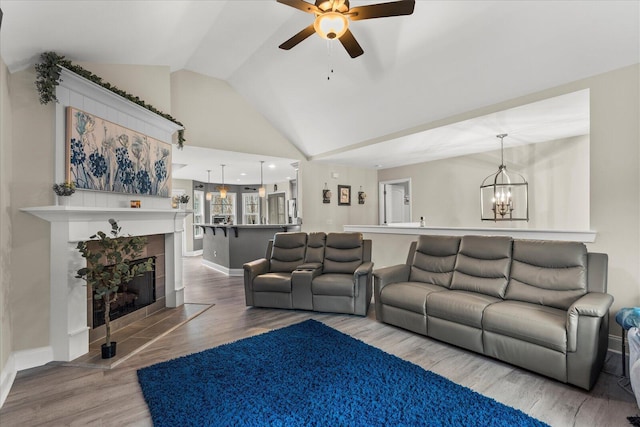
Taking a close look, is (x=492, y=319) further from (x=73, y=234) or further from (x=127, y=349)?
(x=73, y=234)

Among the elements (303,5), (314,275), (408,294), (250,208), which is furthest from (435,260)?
(250,208)

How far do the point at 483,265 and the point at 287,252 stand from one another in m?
2.58

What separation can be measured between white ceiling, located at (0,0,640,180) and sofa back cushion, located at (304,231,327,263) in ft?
6.51

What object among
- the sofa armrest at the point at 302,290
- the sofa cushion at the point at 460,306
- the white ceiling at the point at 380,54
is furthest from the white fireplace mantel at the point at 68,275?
the sofa cushion at the point at 460,306

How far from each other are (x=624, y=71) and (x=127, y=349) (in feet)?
17.3

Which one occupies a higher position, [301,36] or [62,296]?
[301,36]

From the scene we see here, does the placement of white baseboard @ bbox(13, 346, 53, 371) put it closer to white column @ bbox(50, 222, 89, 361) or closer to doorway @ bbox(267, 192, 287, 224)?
white column @ bbox(50, 222, 89, 361)

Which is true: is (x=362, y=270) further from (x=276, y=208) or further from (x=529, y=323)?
(x=276, y=208)

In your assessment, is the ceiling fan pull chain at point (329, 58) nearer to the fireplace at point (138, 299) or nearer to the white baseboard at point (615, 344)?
the fireplace at point (138, 299)

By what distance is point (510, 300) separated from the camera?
2.85m

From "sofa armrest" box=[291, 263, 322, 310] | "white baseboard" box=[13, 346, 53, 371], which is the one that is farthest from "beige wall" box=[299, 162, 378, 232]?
"white baseboard" box=[13, 346, 53, 371]

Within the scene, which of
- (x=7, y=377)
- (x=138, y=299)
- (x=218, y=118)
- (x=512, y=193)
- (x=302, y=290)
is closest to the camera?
(x=7, y=377)

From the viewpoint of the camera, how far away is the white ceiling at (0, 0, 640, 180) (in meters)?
2.54

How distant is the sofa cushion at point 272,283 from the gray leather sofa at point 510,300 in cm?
Answer: 117
